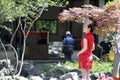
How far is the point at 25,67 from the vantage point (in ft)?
54.1

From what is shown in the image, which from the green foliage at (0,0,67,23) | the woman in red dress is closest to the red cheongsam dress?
the woman in red dress

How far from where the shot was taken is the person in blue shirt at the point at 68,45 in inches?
791

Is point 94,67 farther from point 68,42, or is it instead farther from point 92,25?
point 92,25

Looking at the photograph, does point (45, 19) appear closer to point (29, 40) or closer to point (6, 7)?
point (29, 40)

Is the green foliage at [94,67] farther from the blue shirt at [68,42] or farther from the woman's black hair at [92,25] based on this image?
the woman's black hair at [92,25]

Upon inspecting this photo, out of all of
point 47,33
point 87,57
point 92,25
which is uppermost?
point 92,25

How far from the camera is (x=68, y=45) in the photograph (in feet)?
66.5

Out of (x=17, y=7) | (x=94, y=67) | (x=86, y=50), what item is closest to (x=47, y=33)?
(x=94, y=67)

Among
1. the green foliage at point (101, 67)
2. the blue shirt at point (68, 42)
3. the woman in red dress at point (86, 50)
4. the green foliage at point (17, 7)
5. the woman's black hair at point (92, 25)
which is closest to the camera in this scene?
the woman in red dress at point (86, 50)

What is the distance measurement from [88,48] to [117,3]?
1791mm

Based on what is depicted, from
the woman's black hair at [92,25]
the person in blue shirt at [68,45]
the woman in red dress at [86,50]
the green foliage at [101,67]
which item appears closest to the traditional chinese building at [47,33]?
the person in blue shirt at [68,45]

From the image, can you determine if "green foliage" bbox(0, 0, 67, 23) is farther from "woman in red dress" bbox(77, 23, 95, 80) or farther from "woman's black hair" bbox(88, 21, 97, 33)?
"woman in red dress" bbox(77, 23, 95, 80)

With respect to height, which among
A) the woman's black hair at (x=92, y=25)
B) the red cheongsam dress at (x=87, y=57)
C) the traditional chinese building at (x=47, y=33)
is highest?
the woman's black hair at (x=92, y=25)

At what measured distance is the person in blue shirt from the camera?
20094 millimetres
